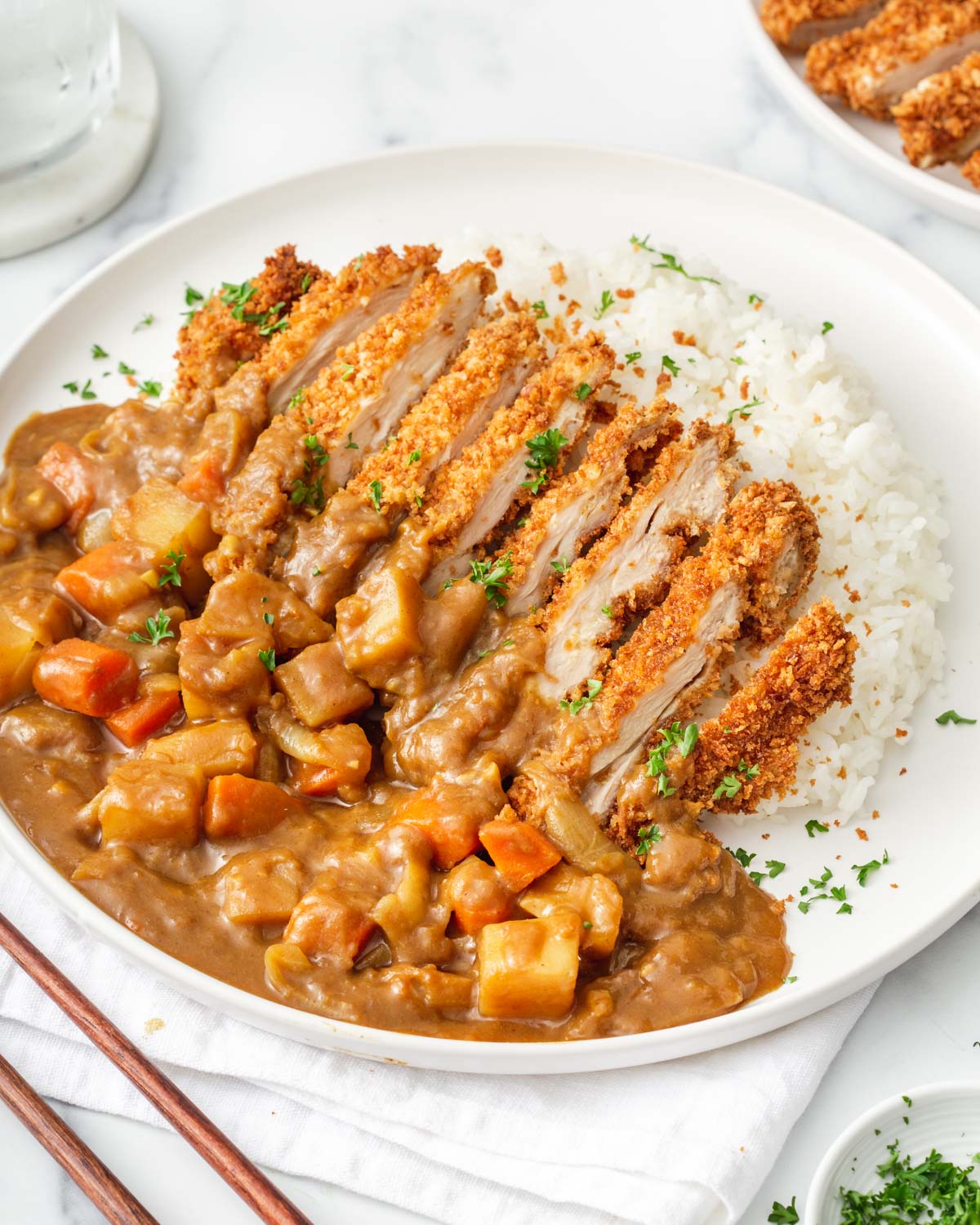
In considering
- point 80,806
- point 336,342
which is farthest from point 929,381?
point 80,806

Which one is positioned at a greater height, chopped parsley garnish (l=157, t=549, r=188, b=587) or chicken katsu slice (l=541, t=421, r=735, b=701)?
chicken katsu slice (l=541, t=421, r=735, b=701)

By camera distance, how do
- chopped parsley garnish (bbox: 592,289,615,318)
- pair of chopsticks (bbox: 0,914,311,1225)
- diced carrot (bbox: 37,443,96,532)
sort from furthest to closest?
1. chopped parsley garnish (bbox: 592,289,615,318)
2. diced carrot (bbox: 37,443,96,532)
3. pair of chopsticks (bbox: 0,914,311,1225)

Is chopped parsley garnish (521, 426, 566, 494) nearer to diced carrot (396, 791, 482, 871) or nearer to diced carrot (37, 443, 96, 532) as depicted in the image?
diced carrot (396, 791, 482, 871)

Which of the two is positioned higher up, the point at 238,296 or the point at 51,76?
the point at 51,76

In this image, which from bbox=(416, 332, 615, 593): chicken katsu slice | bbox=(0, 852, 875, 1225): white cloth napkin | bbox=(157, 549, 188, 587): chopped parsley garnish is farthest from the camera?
bbox=(157, 549, 188, 587): chopped parsley garnish

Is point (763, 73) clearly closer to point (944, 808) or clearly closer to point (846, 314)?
point (846, 314)

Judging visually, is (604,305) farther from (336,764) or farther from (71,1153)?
(71,1153)

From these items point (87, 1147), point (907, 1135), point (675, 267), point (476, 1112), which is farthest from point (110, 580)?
point (907, 1135)

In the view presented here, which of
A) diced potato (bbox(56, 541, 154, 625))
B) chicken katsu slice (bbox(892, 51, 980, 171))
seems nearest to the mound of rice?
chicken katsu slice (bbox(892, 51, 980, 171))

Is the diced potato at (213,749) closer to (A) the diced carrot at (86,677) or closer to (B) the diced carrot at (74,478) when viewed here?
(A) the diced carrot at (86,677)
